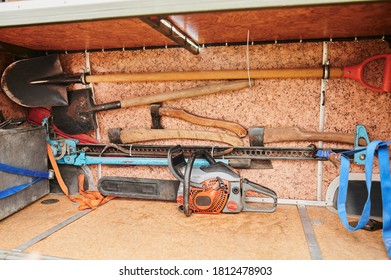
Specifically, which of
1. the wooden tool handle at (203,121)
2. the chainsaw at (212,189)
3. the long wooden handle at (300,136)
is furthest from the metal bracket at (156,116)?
the long wooden handle at (300,136)

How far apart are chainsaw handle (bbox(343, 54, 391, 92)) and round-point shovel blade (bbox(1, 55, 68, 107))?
53.0 inches

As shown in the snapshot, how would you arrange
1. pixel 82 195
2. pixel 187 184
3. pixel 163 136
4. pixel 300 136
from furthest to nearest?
1. pixel 82 195
2. pixel 163 136
3. pixel 300 136
4. pixel 187 184

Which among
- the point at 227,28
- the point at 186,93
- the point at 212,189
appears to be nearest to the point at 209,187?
the point at 212,189

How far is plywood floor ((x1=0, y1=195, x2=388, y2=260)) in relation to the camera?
1069 mm

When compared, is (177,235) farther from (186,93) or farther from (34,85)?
(34,85)

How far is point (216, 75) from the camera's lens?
1.47 meters

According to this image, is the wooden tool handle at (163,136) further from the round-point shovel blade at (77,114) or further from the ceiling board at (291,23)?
the ceiling board at (291,23)

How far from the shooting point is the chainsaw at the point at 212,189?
134cm

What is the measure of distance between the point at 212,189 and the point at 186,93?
47cm

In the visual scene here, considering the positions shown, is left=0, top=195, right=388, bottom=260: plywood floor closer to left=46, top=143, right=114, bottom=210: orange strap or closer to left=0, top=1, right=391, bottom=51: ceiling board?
left=46, top=143, right=114, bottom=210: orange strap

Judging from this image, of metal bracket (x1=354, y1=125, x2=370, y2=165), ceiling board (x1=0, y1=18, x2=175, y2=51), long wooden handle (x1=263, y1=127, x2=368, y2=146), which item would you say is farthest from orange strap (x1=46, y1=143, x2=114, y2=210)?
metal bracket (x1=354, y1=125, x2=370, y2=165)

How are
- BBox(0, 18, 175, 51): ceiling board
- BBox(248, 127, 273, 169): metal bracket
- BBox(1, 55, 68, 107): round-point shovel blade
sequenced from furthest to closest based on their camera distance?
1. BBox(1, 55, 68, 107): round-point shovel blade
2. BBox(248, 127, 273, 169): metal bracket
3. BBox(0, 18, 175, 51): ceiling board

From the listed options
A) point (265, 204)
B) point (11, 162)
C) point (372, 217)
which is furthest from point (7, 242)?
point (372, 217)

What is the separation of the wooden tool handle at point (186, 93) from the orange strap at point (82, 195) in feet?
1.53
